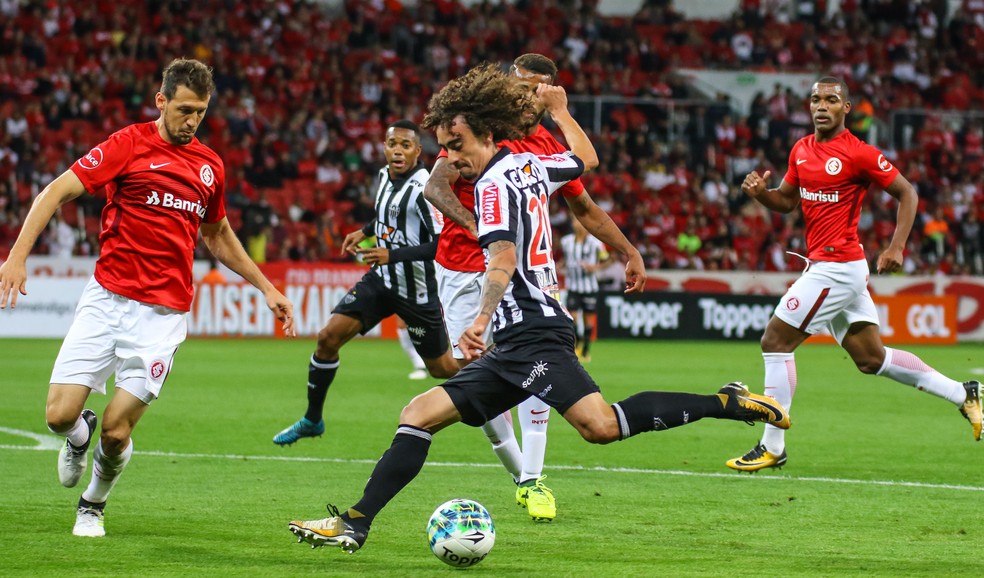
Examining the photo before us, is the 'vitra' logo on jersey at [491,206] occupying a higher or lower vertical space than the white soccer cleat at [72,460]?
higher

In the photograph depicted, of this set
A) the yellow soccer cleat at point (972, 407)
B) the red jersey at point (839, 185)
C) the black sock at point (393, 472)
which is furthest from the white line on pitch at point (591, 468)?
the black sock at point (393, 472)

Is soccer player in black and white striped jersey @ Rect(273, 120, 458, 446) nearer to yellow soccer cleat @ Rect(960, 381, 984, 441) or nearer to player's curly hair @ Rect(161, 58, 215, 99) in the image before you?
player's curly hair @ Rect(161, 58, 215, 99)

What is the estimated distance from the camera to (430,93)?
31.9 meters

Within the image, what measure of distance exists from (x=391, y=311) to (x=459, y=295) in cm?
174

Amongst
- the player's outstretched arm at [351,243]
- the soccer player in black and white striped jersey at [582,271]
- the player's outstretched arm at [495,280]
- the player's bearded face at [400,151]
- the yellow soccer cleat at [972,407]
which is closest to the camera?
the player's outstretched arm at [495,280]

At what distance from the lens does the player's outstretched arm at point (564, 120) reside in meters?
7.28

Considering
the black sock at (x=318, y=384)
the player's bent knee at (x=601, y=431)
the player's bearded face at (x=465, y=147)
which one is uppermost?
the player's bearded face at (x=465, y=147)

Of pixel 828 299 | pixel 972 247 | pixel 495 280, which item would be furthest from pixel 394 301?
pixel 972 247

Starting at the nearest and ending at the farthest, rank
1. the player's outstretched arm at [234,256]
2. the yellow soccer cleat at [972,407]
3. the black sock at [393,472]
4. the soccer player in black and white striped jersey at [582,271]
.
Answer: the black sock at [393,472] → the player's outstretched arm at [234,256] → the yellow soccer cleat at [972,407] → the soccer player in black and white striped jersey at [582,271]

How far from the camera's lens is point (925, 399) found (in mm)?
15906

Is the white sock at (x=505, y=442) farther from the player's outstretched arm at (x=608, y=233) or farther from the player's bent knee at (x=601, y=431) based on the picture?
the player's bent knee at (x=601, y=431)

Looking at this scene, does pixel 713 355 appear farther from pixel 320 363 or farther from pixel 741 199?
pixel 320 363

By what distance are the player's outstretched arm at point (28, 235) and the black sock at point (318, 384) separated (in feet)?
13.3

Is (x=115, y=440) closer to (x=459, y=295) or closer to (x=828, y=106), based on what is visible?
(x=459, y=295)
